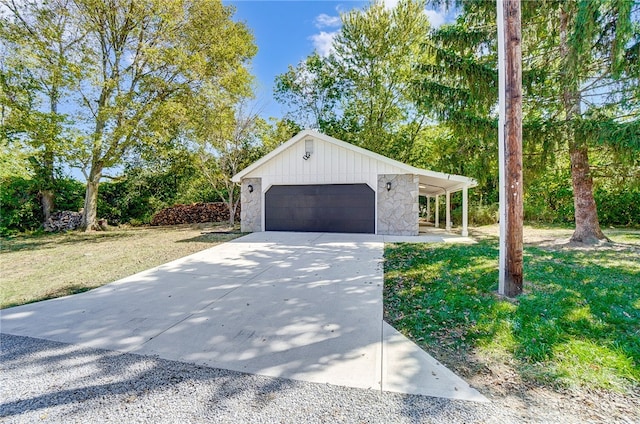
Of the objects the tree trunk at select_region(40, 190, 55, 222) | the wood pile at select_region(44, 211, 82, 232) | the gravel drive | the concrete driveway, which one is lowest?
the gravel drive

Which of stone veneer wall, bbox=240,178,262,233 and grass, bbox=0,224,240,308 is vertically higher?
stone veneer wall, bbox=240,178,262,233

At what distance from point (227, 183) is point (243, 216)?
9.58ft

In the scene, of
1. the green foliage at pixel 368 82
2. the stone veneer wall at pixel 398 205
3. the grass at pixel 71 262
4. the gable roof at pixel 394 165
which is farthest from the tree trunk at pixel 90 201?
the green foliage at pixel 368 82

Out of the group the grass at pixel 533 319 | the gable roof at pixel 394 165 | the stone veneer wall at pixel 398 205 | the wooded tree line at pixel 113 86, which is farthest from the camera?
the wooded tree line at pixel 113 86

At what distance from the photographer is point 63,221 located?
570 inches

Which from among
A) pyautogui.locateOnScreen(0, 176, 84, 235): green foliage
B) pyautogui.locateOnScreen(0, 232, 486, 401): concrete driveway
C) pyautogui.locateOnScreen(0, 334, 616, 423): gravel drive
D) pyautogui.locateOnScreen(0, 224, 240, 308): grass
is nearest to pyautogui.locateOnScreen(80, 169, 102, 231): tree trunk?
pyautogui.locateOnScreen(0, 176, 84, 235): green foliage

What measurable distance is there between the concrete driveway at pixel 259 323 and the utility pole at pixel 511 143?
1823 millimetres

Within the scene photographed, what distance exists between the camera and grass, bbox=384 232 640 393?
255cm

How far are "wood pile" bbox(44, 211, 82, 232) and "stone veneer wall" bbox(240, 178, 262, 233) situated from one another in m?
9.15

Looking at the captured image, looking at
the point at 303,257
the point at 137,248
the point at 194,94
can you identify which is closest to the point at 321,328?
the point at 303,257

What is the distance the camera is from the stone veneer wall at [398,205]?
34.3ft

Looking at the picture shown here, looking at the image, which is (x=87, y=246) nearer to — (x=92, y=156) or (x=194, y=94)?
(x=92, y=156)

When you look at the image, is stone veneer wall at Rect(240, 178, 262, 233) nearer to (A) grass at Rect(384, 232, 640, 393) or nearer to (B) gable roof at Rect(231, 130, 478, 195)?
(B) gable roof at Rect(231, 130, 478, 195)

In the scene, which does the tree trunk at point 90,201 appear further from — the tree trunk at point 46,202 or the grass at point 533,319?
the grass at point 533,319
